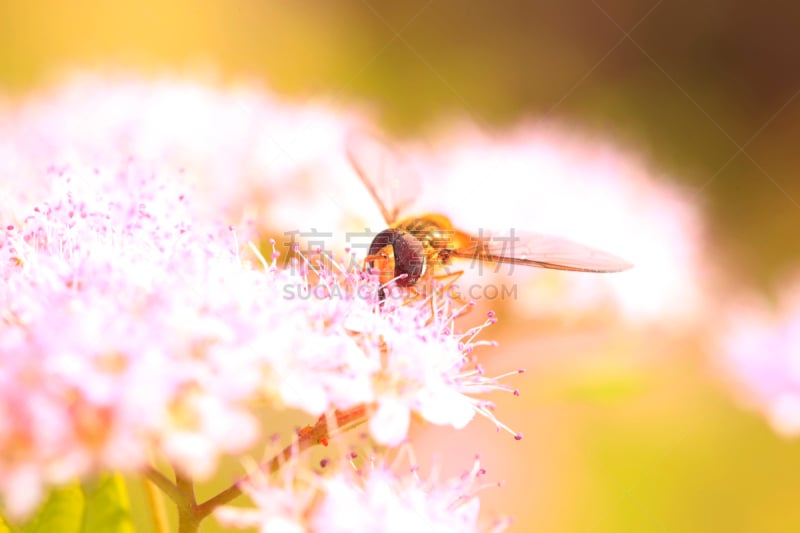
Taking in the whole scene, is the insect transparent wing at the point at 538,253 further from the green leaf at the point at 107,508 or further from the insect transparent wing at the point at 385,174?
the green leaf at the point at 107,508

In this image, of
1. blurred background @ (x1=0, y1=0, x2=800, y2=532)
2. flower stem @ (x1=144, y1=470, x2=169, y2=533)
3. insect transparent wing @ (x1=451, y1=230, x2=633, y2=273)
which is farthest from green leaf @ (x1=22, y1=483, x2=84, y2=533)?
insect transparent wing @ (x1=451, y1=230, x2=633, y2=273)

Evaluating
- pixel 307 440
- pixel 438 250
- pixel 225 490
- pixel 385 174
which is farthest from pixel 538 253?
pixel 225 490

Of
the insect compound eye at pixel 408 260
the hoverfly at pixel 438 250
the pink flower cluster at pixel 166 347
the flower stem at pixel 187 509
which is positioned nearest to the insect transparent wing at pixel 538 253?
the hoverfly at pixel 438 250

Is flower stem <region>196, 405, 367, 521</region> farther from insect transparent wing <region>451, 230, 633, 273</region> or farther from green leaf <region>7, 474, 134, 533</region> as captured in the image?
insect transparent wing <region>451, 230, 633, 273</region>

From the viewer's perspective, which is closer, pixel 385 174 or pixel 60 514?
pixel 60 514

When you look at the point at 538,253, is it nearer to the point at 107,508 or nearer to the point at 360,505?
the point at 360,505

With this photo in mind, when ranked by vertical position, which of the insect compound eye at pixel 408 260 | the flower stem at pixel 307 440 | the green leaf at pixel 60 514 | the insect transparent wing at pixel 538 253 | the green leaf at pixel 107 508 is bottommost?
the green leaf at pixel 60 514
